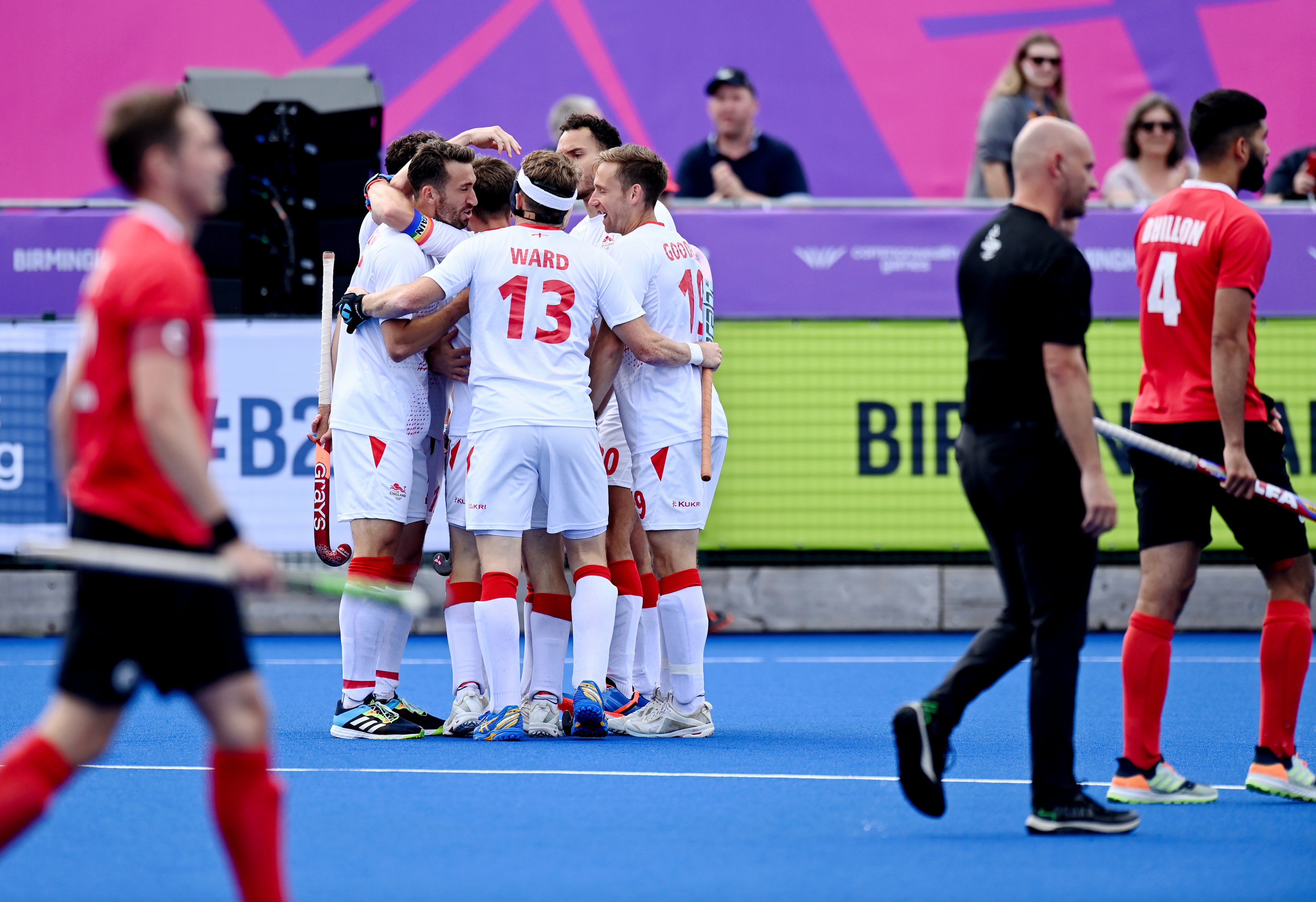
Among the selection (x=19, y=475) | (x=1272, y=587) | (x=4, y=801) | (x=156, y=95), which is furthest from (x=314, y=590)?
(x=19, y=475)

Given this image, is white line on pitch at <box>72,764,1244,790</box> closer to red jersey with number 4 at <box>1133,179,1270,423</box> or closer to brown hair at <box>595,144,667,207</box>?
red jersey with number 4 at <box>1133,179,1270,423</box>

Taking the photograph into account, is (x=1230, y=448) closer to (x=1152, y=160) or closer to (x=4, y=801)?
(x=4, y=801)

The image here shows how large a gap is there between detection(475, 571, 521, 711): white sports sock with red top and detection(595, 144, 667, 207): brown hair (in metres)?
1.74

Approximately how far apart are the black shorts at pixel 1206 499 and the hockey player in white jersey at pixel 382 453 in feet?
9.36

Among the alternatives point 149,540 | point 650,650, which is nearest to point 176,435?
point 149,540

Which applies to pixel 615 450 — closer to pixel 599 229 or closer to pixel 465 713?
pixel 599 229

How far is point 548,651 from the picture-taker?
694cm

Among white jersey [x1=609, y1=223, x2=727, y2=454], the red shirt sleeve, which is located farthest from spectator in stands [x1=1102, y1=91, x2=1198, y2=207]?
the red shirt sleeve

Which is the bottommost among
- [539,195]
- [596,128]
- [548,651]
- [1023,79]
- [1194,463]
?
[548,651]

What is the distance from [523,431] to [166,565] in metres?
3.30

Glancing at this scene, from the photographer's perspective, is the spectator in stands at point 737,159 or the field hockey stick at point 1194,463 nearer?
the field hockey stick at point 1194,463

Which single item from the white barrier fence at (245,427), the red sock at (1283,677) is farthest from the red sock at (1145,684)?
the white barrier fence at (245,427)

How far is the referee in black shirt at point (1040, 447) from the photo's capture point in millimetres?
4711

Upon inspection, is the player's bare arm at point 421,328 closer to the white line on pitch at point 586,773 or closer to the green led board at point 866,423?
the white line on pitch at point 586,773
